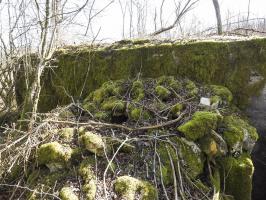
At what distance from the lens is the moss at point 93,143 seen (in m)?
3.34

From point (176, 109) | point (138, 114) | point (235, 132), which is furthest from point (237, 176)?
point (138, 114)

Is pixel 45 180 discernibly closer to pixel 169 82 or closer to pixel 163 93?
pixel 163 93

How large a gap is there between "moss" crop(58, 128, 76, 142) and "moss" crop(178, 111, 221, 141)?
121 centimetres

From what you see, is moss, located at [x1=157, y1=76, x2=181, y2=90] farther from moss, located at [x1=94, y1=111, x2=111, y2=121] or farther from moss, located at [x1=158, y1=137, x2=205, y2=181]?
moss, located at [x1=158, y1=137, x2=205, y2=181]

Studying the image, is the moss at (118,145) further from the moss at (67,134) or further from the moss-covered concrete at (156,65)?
the moss-covered concrete at (156,65)

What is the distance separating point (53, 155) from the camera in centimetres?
328

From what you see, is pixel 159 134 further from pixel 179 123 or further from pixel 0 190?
pixel 0 190

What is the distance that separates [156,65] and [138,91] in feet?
2.57

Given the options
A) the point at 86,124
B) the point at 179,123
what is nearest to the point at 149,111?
the point at 179,123

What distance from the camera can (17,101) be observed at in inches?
261

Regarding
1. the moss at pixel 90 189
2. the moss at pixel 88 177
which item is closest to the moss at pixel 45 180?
the moss at pixel 88 177

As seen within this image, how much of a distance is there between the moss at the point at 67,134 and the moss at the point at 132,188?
32.4 inches

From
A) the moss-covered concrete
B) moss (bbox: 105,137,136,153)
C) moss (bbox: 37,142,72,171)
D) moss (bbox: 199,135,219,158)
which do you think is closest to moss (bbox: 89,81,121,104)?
the moss-covered concrete

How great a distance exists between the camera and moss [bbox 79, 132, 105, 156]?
3342mm
